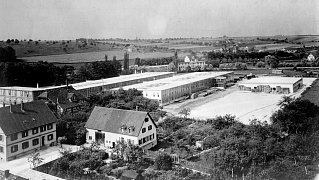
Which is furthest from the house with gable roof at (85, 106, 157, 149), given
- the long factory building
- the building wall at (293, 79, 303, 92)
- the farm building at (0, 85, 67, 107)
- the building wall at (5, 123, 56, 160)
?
the building wall at (293, 79, 303, 92)

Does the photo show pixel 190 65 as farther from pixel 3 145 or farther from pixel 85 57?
pixel 3 145

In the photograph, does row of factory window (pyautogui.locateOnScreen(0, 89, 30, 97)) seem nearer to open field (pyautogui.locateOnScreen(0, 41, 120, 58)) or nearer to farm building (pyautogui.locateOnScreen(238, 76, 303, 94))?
open field (pyautogui.locateOnScreen(0, 41, 120, 58))

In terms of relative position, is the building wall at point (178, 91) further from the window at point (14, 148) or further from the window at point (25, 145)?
the window at point (14, 148)

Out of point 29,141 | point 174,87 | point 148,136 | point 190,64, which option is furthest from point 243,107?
point 190,64

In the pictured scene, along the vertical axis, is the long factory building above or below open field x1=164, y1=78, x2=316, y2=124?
above

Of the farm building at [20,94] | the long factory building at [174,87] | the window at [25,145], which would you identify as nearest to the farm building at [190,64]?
the long factory building at [174,87]

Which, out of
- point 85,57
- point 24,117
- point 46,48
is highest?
point 46,48

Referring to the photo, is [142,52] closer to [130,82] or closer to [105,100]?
[130,82]
